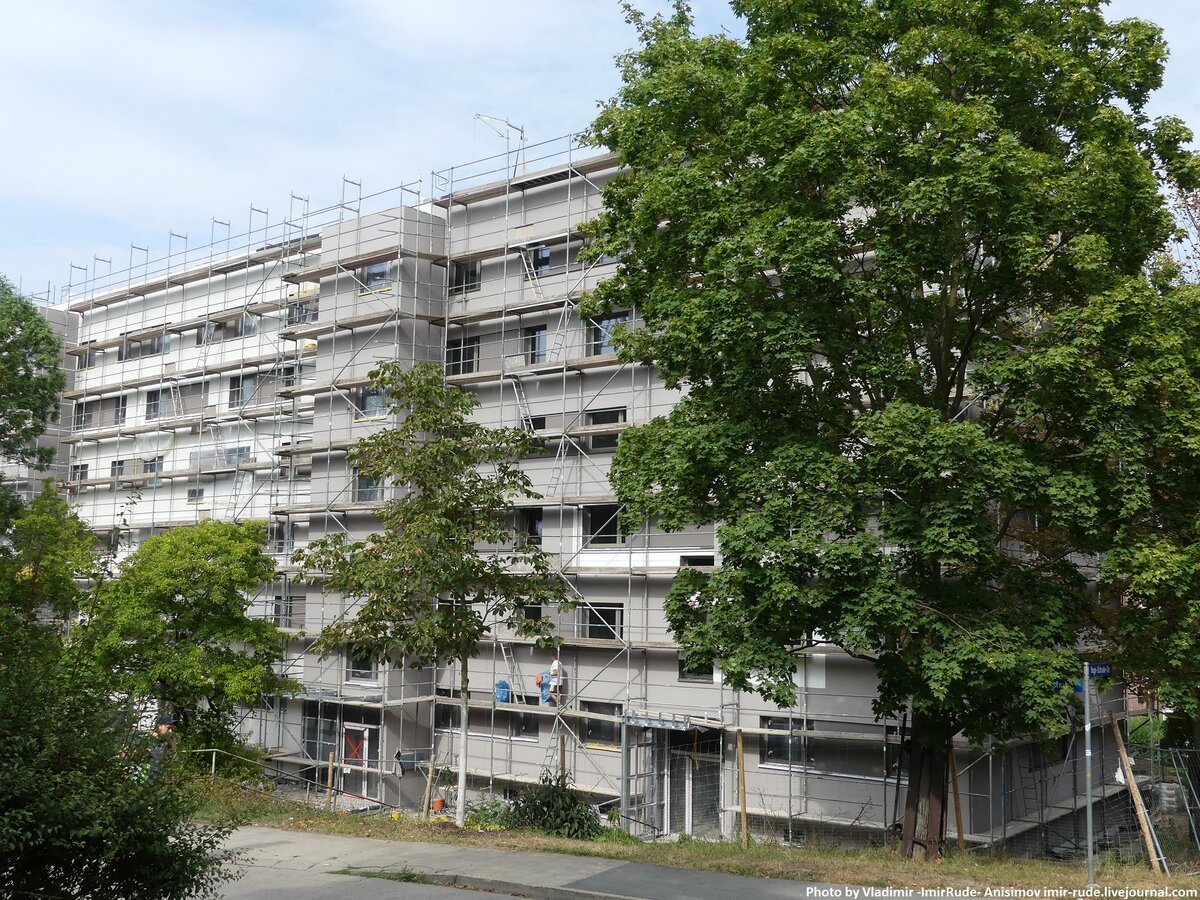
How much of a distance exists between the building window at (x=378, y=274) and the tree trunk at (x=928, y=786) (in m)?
22.7

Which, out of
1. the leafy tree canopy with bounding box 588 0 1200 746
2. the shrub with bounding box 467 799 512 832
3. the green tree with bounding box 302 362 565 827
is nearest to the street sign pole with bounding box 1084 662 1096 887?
the leafy tree canopy with bounding box 588 0 1200 746

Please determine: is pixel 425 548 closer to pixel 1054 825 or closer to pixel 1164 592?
pixel 1164 592

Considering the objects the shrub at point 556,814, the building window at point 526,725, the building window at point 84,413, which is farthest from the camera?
the building window at point 84,413

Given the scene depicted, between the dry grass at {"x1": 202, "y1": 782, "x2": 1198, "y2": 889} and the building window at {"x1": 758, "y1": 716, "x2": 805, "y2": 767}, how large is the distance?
736cm

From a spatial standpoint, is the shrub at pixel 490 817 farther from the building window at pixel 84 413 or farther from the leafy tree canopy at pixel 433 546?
the building window at pixel 84 413

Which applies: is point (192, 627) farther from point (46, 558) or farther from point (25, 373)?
point (25, 373)

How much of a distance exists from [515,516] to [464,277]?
8.09 metres

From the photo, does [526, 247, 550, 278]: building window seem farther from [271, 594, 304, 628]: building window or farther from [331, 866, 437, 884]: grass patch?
[331, 866, 437, 884]: grass patch

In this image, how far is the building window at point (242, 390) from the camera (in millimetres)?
40416

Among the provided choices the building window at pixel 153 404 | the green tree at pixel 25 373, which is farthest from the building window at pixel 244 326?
→ the green tree at pixel 25 373

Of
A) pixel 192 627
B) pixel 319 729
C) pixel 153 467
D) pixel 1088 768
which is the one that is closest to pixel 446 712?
pixel 319 729

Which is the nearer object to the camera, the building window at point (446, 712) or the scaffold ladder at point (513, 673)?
the scaffold ladder at point (513, 673)

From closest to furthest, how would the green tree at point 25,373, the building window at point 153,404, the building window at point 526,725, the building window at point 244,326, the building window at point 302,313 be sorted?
1. the building window at point 526,725
2. the green tree at point 25,373
3. the building window at point 302,313
4. the building window at point 244,326
5. the building window at point 153,404

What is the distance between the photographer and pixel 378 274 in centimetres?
3497
